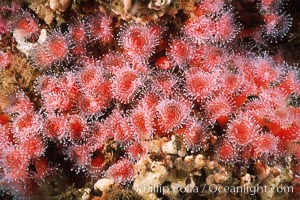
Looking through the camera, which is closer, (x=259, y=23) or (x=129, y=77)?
(x=129, y=77)

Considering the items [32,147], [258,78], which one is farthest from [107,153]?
[258,78]

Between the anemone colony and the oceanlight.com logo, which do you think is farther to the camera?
the anemone colony

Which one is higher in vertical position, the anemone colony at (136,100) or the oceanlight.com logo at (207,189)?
the anemone colony at (136,100)

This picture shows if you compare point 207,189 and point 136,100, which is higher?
point 136,100

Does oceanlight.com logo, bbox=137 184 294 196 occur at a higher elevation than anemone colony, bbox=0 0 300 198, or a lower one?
lower

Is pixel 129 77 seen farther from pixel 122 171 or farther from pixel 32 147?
pixel 32 147

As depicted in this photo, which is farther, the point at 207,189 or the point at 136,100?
the point at 136,100

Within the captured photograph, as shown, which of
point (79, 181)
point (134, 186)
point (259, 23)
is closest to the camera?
point (134, 186)

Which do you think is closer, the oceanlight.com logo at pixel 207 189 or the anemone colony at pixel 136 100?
the oceanlight.com logo at pixel 207 189
